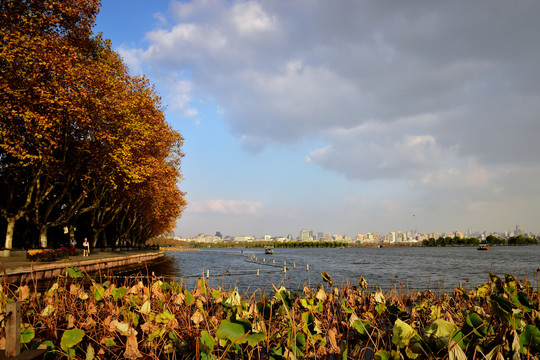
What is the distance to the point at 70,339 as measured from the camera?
433 centimetres

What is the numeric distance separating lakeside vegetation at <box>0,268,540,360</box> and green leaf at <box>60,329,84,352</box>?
11 mm

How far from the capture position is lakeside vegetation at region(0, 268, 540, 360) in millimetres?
3635

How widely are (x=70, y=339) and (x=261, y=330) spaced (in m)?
2.29

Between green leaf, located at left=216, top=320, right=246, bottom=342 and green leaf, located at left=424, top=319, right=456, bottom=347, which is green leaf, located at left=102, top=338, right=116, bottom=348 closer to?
green leaf, located at left=216, top=320, right=246, bottom=342

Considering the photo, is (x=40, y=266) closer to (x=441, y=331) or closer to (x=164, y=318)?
(x=164, y=318)

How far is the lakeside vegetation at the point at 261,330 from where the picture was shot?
3635 mm

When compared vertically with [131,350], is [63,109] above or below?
above

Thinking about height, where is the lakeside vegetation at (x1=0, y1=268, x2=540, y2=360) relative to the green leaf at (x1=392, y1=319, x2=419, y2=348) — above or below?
below

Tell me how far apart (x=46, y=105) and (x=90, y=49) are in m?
8.44

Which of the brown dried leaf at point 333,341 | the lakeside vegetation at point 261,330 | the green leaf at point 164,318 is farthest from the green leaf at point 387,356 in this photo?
the green leaf at point 164,318

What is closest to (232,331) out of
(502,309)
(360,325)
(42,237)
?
(360,325)

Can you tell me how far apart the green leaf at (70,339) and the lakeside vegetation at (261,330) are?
0.04 ft

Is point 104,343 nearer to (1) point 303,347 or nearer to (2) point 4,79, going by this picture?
(1) point 303,347

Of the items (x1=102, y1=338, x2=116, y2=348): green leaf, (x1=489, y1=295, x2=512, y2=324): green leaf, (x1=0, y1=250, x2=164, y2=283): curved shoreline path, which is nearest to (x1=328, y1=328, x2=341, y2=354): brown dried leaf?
(x1=489, y1=295, x2=512, y2=324): green leaf
